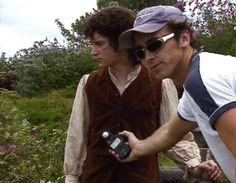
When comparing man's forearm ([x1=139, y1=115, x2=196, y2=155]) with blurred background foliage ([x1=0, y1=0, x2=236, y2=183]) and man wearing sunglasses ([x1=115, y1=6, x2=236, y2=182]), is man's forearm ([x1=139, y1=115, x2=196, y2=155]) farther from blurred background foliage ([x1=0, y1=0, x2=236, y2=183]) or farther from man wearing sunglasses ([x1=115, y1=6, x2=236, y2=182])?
blurred background foliage ([x1=0, y1=0, x2=236, y2=183])

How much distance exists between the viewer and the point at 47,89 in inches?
498

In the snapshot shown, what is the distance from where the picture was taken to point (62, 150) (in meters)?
5.19

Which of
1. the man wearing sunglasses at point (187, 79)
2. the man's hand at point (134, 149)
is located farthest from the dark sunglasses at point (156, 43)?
the man's hand at point (134, 149)

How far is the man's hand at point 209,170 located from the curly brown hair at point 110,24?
0.69 meters

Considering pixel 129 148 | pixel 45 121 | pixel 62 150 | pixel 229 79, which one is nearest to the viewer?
pixel 229 79

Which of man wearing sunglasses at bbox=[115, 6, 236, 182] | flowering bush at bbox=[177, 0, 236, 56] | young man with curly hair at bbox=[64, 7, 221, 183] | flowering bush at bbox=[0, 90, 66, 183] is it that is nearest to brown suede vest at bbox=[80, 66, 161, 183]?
young man with curly hair at bbox=[64, 7, 221, 183]

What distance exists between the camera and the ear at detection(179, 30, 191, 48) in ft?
8.45

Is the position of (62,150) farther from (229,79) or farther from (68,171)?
(229,79)

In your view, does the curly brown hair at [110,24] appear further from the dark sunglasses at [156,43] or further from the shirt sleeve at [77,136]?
the dark sunglasses at [156,43]

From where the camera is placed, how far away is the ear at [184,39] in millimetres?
2576

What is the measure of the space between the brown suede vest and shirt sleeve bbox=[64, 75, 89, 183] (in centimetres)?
4

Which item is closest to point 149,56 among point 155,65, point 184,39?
point 155,65

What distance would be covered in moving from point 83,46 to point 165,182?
9493 millimetres

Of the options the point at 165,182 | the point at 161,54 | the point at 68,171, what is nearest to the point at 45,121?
the point at 165,182
